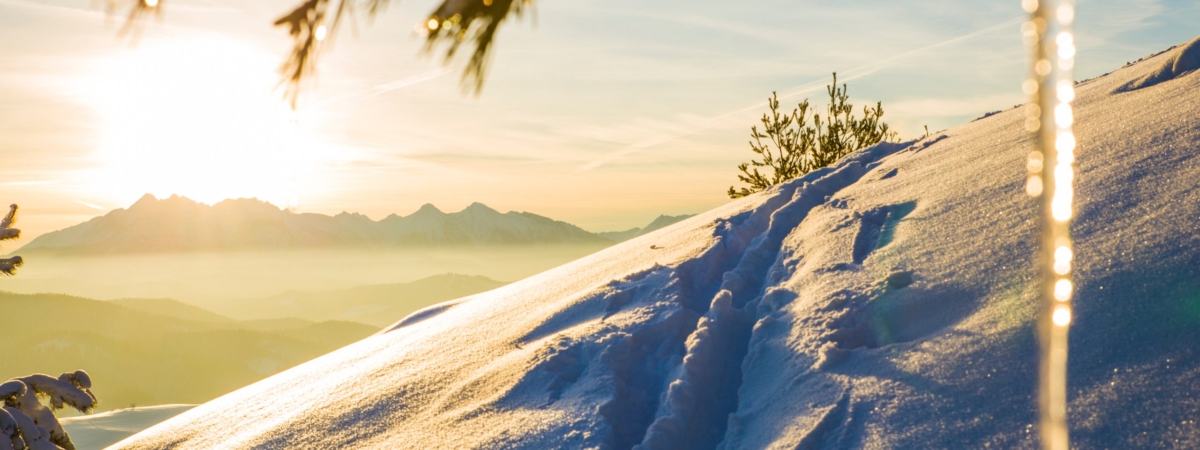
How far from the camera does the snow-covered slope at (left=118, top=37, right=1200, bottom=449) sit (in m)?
3.02

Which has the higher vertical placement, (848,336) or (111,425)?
(848,336)

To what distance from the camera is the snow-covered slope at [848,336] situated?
302cm

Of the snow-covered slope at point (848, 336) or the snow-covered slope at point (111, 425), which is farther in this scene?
the snow-covered slope at point (111, 425)

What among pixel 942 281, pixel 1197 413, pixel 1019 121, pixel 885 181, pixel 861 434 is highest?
pixel 1019 121

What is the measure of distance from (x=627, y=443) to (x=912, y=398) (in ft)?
4.54

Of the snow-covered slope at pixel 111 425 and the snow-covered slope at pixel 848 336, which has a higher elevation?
the snow-covered slope at pixel 848 336

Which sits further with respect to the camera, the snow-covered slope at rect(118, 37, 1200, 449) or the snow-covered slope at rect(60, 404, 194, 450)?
the snow-covered slope at rect(60, 404, 194, 450)

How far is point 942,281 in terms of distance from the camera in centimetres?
392

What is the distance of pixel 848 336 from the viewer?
150 inches

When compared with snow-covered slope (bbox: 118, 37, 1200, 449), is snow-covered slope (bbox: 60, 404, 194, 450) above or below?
below

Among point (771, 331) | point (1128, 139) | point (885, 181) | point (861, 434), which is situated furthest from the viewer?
point (885, 181)

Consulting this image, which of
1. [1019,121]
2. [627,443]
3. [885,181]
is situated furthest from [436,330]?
[1019,121]

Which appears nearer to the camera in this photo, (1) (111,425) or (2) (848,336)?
(2) (848,336)

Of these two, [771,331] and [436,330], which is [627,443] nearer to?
[771,331]
